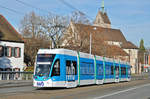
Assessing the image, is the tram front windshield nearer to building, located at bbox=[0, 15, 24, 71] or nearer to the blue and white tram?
the blue and white tram

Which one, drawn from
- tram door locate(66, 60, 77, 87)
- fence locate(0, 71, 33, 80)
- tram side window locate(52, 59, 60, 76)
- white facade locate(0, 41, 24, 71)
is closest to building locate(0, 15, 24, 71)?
white facade locate(0, 41, 24, 71)

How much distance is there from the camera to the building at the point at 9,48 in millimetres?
45156

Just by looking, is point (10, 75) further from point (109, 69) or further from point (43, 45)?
point (43, 45)

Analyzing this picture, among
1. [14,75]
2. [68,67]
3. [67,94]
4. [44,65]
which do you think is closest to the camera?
[67,94]

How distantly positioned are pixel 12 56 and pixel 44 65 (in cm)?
2774

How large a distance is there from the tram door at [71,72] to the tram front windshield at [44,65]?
69.8 inches

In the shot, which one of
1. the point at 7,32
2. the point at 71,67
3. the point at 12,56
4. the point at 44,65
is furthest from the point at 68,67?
the point at 7,32

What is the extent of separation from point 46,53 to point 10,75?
1737 cm

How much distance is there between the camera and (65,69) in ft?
69.9

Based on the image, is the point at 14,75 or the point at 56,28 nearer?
the point at 14,75

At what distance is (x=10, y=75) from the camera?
121 feet

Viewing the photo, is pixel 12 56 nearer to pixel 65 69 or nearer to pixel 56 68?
pixel 65 69

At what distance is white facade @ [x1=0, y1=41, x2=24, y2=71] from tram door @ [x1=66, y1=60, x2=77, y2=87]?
24484 mm

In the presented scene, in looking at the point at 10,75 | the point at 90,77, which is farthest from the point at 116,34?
the point at 90,77
